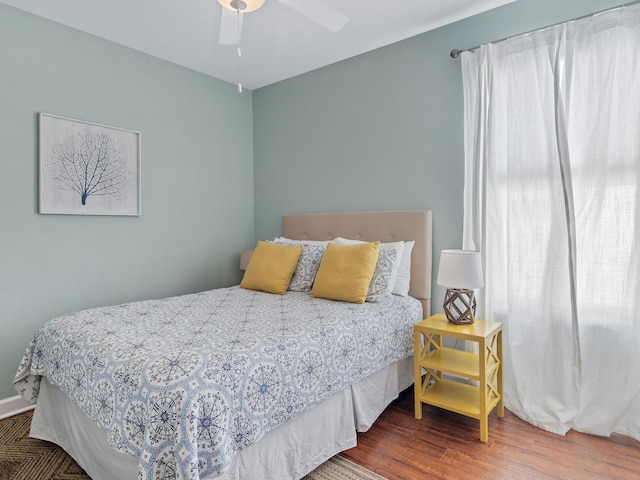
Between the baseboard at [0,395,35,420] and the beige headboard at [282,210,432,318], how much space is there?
2.42 m

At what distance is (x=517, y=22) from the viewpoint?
8.09 ft

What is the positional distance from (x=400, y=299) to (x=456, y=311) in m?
0.38

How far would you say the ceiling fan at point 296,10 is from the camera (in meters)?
2.02

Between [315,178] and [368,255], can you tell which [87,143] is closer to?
[315,178]

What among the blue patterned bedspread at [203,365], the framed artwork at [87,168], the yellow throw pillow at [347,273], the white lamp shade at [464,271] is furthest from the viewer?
→ the framed artwork at [87,168]

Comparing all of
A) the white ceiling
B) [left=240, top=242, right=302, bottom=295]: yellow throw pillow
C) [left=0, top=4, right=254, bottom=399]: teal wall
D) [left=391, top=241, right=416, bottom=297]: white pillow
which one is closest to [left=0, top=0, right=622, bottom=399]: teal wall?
[left=0, top=4, right=254, bottom=399]: teal wall

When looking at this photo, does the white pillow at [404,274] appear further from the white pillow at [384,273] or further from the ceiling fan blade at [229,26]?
the ceiling fan blade at [229,26]

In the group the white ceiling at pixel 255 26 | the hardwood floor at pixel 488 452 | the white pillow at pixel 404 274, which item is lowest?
the hardwood floor at pixel 488 452

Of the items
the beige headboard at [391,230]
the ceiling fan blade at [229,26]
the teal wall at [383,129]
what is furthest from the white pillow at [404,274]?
the ceiling fan blade at [229,26]

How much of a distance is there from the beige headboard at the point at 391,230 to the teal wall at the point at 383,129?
11 centimetres

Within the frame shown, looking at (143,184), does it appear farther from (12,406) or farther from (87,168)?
(12,406)

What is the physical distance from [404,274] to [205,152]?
7.36 ft

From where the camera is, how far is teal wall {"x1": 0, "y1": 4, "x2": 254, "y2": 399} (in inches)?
100

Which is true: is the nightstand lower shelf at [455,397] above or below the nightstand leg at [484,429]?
above
